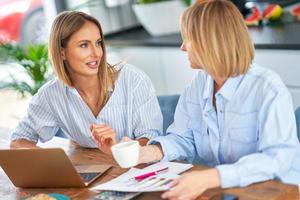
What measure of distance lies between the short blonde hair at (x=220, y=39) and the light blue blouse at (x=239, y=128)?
9 centimetres

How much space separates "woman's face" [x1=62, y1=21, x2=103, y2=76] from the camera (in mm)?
2164

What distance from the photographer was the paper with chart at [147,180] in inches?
63.0

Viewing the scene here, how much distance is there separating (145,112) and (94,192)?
0.57 metres

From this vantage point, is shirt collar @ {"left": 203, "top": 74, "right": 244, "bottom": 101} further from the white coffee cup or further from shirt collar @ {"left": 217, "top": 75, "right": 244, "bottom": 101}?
the white coffee cup

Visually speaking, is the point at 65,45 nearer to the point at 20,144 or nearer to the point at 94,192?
the point at 20,144

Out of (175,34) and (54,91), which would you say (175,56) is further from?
(54,91)

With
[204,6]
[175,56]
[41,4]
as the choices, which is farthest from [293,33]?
[41,4]

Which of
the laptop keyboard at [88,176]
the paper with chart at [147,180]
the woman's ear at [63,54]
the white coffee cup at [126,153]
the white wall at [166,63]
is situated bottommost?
the white wall at [166,63]

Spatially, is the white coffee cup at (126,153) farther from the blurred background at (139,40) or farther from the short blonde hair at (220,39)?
the blurred background at (139,40)

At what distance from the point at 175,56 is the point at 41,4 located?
1190 millimetres

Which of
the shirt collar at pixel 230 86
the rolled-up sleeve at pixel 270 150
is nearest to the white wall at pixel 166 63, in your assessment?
the shirt collar at pixel 230 86

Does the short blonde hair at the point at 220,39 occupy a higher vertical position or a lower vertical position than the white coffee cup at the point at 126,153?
higher

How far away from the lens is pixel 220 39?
1.65 m

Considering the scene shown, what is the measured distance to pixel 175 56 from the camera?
3.46 metres
